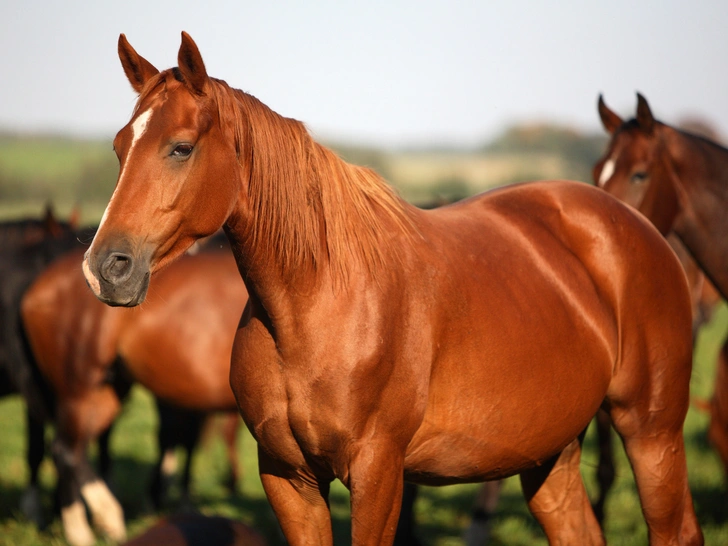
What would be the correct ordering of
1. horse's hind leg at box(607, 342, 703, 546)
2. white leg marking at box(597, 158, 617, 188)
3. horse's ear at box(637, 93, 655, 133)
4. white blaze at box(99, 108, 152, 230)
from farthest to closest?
white leg marking at box(597, 158, 617, 188)
horse's ear at box(637, 93, 655, 133)
horse's hind leg at box(607, 342, 703, 546)
white blaze at box(99, 108, 152, 230)

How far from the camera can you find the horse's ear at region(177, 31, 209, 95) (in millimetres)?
2334

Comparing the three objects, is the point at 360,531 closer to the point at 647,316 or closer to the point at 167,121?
the point at 167,121

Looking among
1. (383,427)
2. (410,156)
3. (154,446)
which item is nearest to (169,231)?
(383,427)

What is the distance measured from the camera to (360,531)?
8.51 ft

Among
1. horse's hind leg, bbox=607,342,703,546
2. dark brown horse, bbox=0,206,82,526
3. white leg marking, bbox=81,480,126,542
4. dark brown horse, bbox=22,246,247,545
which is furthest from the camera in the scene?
dark brown horse, bbox=0,206,82,526

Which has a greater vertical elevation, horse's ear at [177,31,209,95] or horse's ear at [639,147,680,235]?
horse's ear at [177,31,209,95]

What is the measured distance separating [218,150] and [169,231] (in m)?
0.29

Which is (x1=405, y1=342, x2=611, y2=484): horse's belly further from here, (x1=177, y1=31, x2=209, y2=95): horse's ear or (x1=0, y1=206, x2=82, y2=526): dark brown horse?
(x1=0, y1=206, x2=82, y2=526): dark brown horse

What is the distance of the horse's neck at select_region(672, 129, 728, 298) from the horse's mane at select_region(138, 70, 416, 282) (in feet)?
8.37

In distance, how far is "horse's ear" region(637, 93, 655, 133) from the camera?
456 cm

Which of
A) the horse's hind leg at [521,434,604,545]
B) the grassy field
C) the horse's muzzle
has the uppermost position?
the horse's muzzle

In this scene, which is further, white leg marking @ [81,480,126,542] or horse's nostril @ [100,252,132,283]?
white leg marking @ [81,480,126,542]

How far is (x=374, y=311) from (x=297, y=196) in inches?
17.8

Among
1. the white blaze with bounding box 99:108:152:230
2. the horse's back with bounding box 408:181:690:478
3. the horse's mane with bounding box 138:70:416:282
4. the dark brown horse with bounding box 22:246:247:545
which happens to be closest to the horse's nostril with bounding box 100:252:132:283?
the white blaze with bounding box 99:108:152:230
